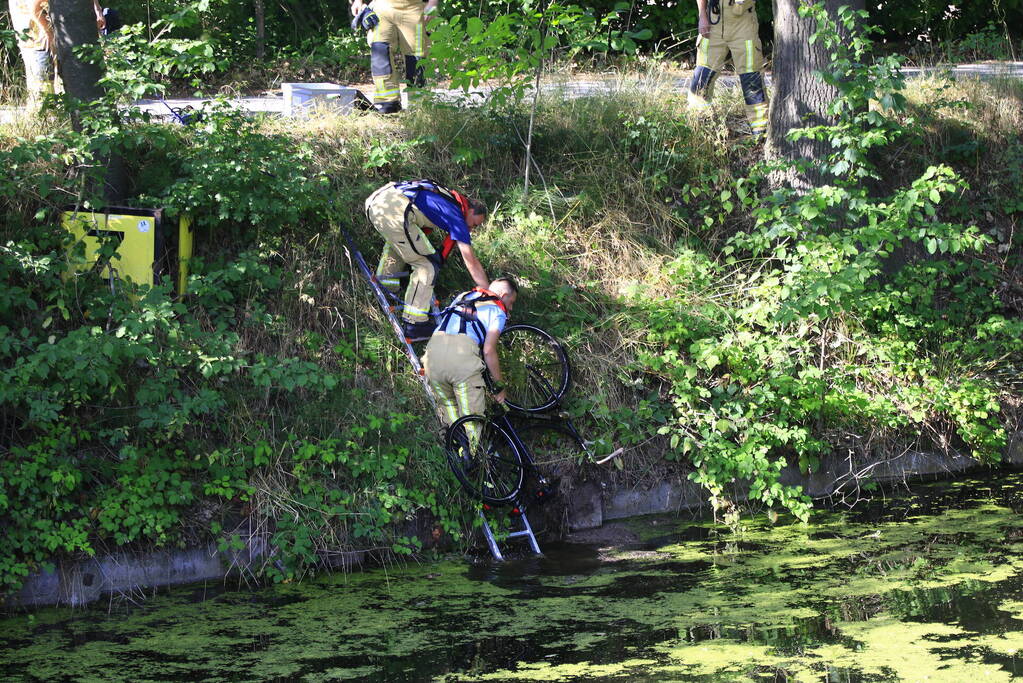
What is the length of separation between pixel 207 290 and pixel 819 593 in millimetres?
4847

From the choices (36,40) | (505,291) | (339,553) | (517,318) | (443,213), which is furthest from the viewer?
(36,40)

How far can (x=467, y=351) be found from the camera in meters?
8.55

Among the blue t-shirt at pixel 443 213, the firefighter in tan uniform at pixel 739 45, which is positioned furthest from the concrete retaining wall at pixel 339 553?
the firefighter in tan uniform at pixel 739 45

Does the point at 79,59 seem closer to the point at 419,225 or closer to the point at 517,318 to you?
the point at 419,225

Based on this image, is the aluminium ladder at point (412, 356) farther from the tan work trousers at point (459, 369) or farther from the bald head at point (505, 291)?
the bald head at point (505, 291)

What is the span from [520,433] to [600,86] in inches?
181

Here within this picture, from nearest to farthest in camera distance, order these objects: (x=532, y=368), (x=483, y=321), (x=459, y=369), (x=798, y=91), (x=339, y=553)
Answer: (x=339, y=553)
(x=459, y=369)
(x=483, y=321)
(x=532, y=368)
(x=798, y=91)

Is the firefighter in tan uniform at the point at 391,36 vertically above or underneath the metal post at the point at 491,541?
above

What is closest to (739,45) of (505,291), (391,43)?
(391,43)

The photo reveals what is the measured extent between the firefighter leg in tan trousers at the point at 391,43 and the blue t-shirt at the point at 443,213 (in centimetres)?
247

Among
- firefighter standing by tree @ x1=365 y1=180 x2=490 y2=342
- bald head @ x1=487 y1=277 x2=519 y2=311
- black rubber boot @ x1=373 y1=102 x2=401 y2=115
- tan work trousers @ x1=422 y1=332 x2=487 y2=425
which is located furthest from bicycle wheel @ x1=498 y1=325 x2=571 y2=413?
black rubber boot @ x1=373 y1=102 x2=401 y2=115

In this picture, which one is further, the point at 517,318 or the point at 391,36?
the point at 391,36

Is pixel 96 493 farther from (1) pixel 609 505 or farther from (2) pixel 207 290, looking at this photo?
(1) pixel 609 505

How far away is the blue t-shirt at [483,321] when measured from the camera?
862 cm
